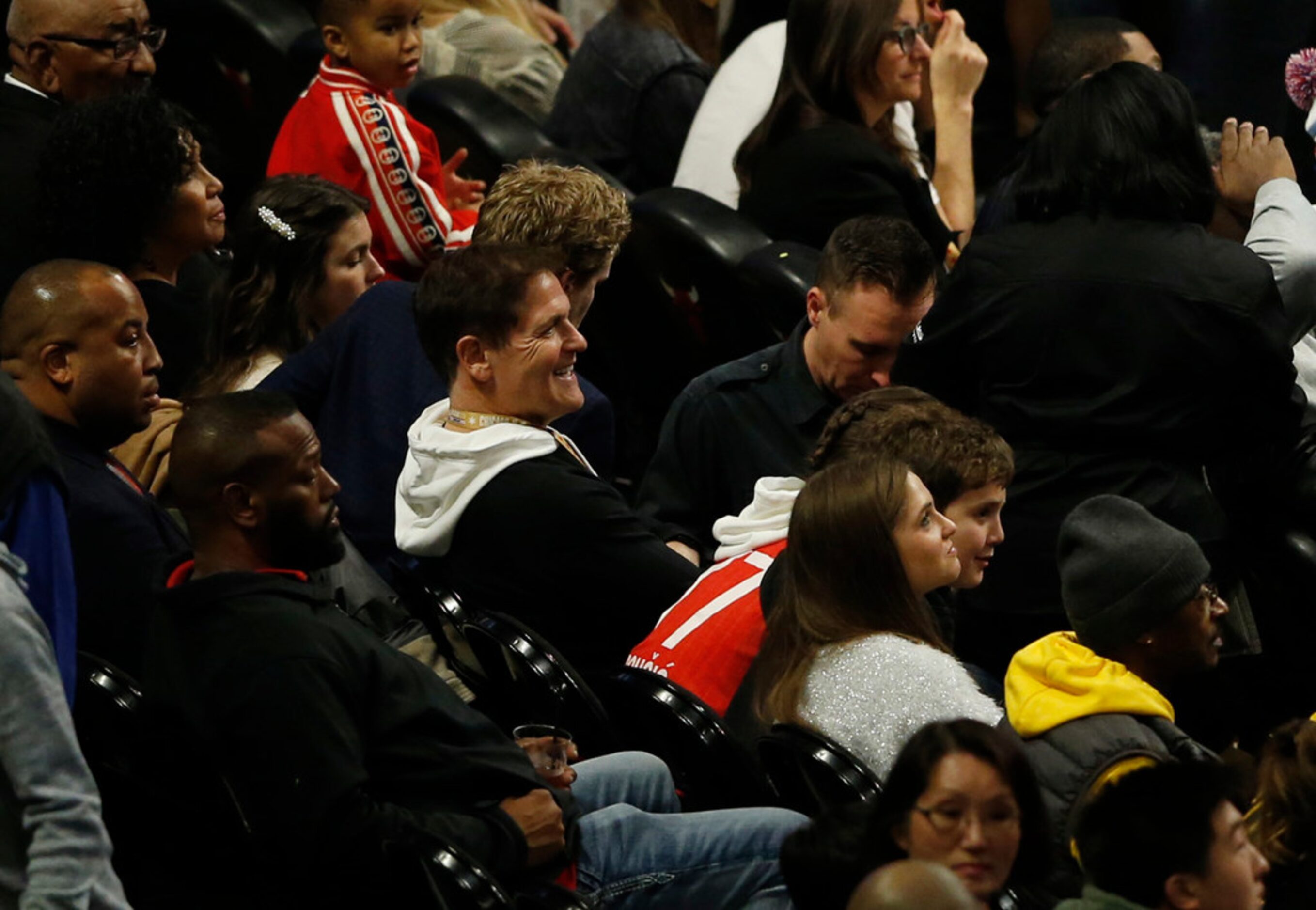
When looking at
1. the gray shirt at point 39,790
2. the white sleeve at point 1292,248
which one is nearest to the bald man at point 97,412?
the gray shirt at point 39,790

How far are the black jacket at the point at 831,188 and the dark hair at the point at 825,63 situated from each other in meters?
0.04

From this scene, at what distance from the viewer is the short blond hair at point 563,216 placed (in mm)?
3934

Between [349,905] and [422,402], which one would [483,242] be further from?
[349,905]

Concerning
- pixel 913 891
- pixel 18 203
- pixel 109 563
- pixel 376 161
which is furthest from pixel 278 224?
pixel 913 891

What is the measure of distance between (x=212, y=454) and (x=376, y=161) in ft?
7.01

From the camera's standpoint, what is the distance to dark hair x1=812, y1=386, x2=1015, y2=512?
3.19 meters

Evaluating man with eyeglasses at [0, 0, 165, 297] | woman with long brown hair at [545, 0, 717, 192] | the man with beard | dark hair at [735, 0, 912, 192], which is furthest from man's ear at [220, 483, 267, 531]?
woman with long brown hair at [545, 0, 717, 192]

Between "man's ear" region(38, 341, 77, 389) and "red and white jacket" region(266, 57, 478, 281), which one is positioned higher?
"man's ear" region(38, 341, 77, 389)

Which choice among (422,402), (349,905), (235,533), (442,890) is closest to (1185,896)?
(442,890)

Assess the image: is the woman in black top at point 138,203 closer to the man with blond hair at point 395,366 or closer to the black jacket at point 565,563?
the man with blond hair at point 395,366

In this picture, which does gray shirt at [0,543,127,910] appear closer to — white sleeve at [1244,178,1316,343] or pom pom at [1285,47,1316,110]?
white sleeve at [1244,178,1316,343]

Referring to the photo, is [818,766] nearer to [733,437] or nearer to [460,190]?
[733,437]

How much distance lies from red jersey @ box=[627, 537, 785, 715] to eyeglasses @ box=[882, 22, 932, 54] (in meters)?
1.81

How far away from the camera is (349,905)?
267cm
